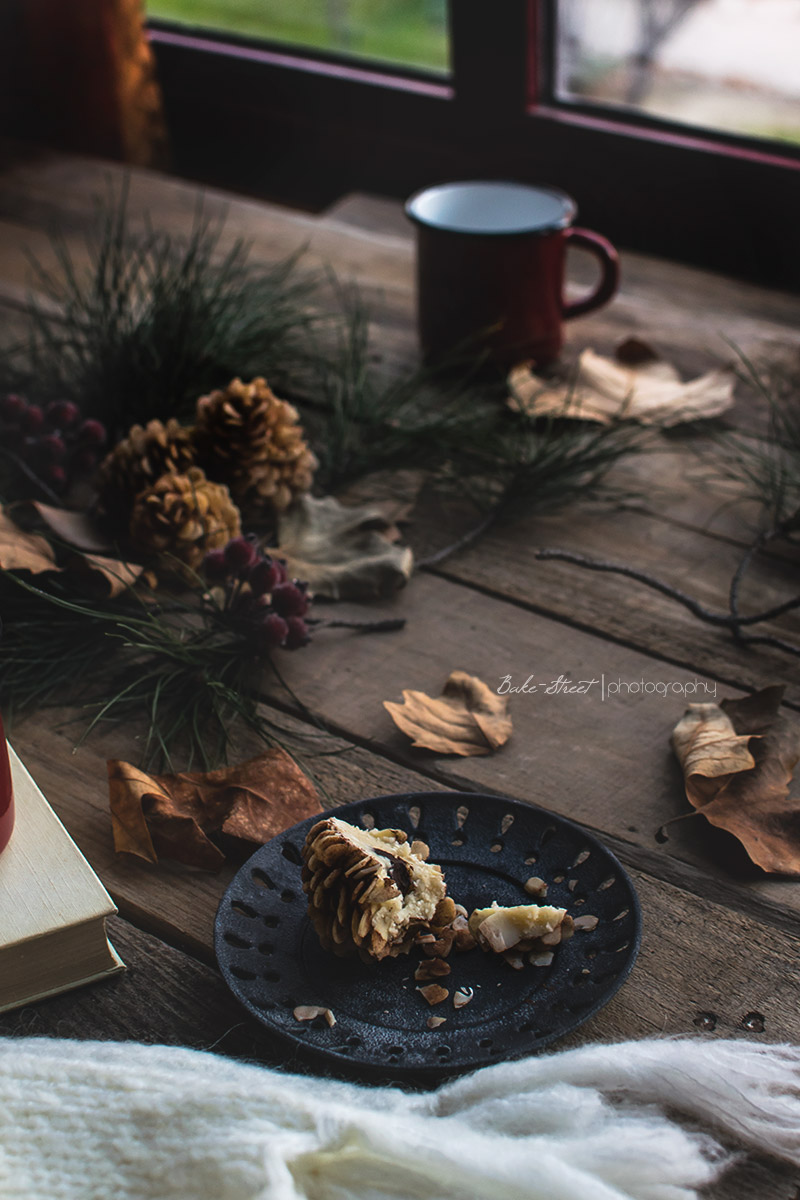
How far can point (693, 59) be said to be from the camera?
4.74ft

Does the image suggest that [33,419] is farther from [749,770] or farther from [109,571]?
[749,770]

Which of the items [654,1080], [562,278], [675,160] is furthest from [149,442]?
[675,160]

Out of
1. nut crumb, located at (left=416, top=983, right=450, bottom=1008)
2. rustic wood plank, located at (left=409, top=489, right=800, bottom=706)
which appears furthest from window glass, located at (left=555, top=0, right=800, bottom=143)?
nut crumb, located at (left=416, top=983, right=450, bottom=1008)

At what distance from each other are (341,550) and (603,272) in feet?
1.42

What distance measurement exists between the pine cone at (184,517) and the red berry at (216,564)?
0.06 meters

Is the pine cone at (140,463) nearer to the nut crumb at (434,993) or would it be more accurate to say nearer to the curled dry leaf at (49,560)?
the curled dry leaf at (49,560)

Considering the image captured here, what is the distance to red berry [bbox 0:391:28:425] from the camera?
93 cm

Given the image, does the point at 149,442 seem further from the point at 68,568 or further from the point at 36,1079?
the point at 36,1079

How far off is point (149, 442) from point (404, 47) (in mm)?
1110

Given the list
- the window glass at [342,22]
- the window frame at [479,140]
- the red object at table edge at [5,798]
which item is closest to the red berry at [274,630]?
the red object at table edge at [5,798]

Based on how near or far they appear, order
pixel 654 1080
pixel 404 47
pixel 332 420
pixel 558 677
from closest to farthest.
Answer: pixel 654 1080
pixel 558 677
pixel 332 420
pixel 404 47

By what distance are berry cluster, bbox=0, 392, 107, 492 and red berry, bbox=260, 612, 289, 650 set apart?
29 centimetres

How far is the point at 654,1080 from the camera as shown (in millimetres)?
518

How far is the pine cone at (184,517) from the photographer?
83cm
